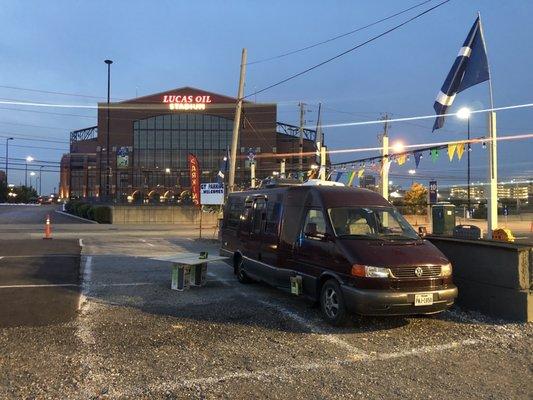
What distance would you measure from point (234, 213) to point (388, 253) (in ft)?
17.8

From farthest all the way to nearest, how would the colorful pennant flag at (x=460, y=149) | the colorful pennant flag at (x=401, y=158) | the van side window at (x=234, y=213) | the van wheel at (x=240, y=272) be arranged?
the colorful pennant flag at (x=401, y=158) → the colorful pennant flag at (x=460, y=149) → the van side window at (x=234, y=213) → the van wheel at (x=240, y=272)

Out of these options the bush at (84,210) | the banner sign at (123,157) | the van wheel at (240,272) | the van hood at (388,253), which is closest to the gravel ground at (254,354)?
the van hood at (388,253)

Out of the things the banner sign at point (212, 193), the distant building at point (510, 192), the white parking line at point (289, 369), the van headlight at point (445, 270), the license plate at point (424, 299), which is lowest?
the white parking line at point (289, 369)

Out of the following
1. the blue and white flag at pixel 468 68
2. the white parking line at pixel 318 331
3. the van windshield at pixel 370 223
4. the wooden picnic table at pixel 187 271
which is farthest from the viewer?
the blue and white flag at pixel 468 68

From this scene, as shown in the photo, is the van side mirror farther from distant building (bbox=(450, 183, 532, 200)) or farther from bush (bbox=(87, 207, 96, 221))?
distant building (bbox=(450, 183, 532, 200))

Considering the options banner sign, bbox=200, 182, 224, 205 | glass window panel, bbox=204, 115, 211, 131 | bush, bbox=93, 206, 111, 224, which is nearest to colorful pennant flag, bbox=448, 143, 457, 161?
banner sign, bbox=200, 182, 224, 205

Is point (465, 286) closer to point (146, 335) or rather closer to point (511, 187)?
point (146, 335)

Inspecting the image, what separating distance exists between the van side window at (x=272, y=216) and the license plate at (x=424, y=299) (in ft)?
10.4

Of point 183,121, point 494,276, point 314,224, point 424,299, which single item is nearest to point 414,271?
point 424,299

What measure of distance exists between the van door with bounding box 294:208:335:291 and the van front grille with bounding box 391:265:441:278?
0.99 meters

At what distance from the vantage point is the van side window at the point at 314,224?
27.1ft

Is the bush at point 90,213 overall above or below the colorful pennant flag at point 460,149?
below

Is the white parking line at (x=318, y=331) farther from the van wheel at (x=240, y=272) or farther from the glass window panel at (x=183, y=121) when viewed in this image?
the glass window panel at (x=183, y=121)

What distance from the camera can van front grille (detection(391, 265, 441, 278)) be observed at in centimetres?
713
